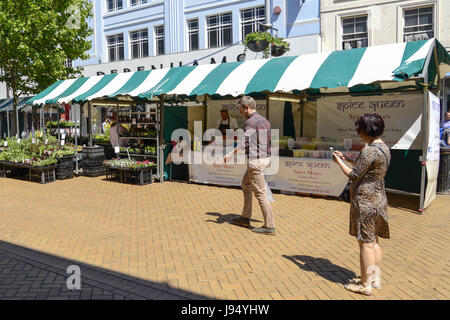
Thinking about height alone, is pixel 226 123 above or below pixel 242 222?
above

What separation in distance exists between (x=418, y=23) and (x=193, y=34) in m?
11.2

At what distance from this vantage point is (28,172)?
11.4m

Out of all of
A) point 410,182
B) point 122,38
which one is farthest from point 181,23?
point 410,182

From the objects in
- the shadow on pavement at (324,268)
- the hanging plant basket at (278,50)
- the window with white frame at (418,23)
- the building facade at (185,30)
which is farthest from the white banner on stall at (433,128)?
the building facade at (185,30)

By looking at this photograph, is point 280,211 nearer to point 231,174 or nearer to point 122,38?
point 231,174

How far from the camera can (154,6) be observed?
22672mm

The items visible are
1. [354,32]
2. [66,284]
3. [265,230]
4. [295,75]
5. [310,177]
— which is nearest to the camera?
[66,284]

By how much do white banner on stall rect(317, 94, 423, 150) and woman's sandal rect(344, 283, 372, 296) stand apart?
5.04m

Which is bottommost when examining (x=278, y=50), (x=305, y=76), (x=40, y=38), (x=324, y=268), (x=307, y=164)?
(x=324, y=268)

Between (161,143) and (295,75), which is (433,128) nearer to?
(295,75)

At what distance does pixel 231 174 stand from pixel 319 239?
4.21m

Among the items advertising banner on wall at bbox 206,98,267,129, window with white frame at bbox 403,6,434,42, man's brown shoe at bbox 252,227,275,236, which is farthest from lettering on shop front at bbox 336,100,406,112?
window with white frame at bbox 403,6,434,42

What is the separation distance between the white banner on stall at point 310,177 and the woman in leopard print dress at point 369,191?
459 cm

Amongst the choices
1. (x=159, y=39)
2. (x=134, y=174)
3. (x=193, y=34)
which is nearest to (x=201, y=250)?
(x=134, y=174)
